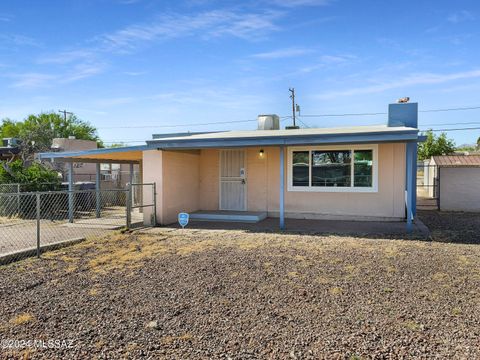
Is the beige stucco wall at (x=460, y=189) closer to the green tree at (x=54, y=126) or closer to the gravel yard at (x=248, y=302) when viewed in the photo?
the gravel yard at (x=248, y=302)

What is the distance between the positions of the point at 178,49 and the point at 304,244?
9.35 metres

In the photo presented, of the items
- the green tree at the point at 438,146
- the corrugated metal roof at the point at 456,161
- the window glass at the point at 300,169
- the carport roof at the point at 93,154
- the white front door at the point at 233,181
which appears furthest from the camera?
the green tree at the point at 438,146

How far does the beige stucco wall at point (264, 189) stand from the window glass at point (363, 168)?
272 mm

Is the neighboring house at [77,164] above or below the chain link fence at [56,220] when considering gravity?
above

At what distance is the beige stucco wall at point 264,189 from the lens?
10.5m

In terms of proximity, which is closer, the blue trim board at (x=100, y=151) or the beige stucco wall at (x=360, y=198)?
the blue trim board at (x=100, y=151)


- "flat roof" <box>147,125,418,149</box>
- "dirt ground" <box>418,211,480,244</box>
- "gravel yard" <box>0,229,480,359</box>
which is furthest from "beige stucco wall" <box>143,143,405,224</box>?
"gravel yard" <box>0,229,480,359</box>

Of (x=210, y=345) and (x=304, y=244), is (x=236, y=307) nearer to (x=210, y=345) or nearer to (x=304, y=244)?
(x=210, y=345)

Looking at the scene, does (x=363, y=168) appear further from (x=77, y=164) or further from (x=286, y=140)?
(x=77, y=164)

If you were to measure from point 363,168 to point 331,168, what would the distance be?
93 cm

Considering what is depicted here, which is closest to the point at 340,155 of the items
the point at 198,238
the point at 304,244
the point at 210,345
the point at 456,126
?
the point at 304,244

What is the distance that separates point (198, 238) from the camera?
8.41 m

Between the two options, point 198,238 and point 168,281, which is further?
point 198,238

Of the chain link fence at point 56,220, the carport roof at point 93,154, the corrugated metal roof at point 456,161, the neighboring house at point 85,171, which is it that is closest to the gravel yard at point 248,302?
the chain link fence at point 56,220
